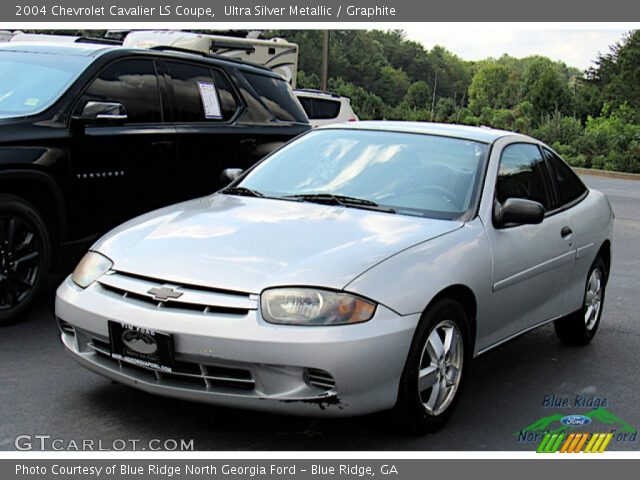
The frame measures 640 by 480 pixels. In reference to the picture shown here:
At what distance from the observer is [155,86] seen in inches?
271

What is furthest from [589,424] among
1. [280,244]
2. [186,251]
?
[186,251]

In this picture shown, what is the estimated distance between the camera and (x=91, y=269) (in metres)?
4.35

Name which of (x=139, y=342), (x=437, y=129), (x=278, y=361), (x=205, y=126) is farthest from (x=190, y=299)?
(x=205, y=126)

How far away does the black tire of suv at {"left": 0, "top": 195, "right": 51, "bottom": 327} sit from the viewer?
18.8 feet

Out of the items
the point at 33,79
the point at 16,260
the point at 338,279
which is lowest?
the point at 16,260

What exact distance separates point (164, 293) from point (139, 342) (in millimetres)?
246

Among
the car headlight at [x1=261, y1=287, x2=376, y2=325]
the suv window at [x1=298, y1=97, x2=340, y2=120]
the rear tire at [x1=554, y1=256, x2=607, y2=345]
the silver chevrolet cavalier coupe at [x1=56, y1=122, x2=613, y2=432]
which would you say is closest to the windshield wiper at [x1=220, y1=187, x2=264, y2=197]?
the silver chevrolet cavalier coupe at [x1=56, y1=122, x2=613, y2=432]

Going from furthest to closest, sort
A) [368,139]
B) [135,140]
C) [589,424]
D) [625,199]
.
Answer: [625,199], [135,140], [368,139], [589,424]

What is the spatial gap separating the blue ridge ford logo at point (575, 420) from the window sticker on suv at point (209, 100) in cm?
394

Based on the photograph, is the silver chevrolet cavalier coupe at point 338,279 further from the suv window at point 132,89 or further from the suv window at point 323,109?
the suv window at point 323,109

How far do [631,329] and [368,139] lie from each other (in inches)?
111

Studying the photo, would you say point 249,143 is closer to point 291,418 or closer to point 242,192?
point 242,192

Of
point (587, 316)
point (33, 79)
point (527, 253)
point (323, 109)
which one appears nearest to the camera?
point (527, 253)

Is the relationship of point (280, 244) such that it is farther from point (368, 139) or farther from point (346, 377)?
point (368, 139)
